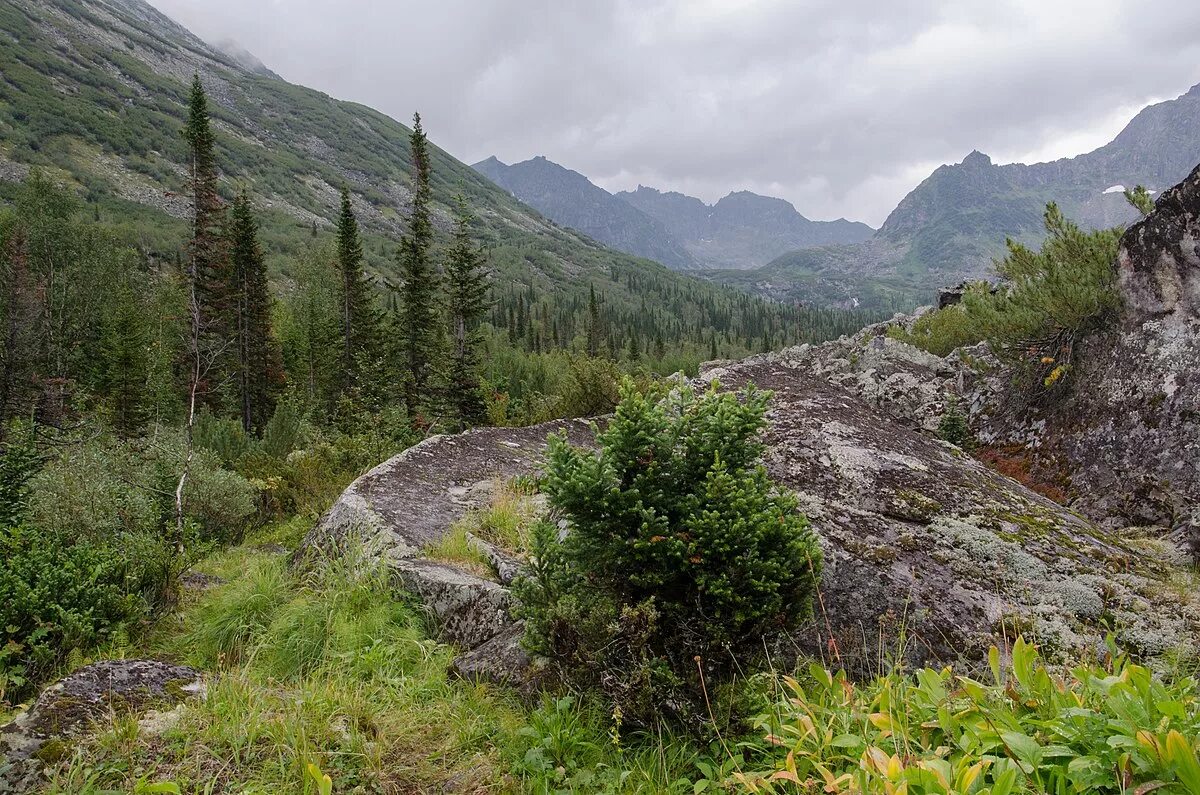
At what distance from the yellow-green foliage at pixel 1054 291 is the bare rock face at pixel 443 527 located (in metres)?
7.70

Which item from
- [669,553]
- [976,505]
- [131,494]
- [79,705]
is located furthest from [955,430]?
[131,494]

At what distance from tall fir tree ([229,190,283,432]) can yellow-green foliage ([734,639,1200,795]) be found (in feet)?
118

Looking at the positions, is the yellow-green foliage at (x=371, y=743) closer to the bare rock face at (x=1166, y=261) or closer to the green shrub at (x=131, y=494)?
the green shrub at (x=131, y=494)

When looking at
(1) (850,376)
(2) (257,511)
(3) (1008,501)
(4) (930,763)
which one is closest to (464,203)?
(2) (257,511)

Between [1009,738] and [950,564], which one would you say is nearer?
[1009,738]

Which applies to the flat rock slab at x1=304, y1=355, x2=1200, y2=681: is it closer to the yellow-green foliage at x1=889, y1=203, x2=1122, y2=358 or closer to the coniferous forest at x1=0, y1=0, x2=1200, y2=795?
the coniferous forest at x1=0, y1=0, x2=1200, y2=795

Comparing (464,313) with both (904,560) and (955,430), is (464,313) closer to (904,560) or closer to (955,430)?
(955,430)

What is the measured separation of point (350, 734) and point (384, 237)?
17884 cm

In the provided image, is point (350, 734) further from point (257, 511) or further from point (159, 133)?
point (159, 133)

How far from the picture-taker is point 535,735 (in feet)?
10.0

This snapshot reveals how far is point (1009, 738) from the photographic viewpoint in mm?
1766

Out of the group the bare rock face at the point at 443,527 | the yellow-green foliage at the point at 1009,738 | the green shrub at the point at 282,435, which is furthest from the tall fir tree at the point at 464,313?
the yellow-green foliage at the point at 1009,738

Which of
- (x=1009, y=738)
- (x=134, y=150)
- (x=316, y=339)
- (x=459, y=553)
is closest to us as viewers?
(x=1009, y=738)

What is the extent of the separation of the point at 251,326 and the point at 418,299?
44.9 ft
